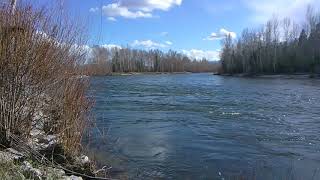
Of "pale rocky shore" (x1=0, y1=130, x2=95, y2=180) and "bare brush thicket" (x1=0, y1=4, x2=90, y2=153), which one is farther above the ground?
"bare brush thicket" (x1=0, y1=4, x2=90, y2=153)

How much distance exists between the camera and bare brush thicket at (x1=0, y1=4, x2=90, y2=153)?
28.6ft

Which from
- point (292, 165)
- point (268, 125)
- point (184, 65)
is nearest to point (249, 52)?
point (184, 65)

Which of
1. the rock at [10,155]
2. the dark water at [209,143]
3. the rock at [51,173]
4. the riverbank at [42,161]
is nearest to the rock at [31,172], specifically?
the riverbank at [42,161]

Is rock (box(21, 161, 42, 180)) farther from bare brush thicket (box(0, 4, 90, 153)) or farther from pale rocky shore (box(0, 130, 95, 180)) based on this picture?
bare brush thicket (box(0, 4, 90, 153))

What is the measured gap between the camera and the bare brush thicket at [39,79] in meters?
8.73

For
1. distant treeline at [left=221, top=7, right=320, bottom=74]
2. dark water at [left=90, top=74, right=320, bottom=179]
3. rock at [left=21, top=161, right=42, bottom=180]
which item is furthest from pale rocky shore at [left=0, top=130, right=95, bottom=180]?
distant treeline at [left=221, top=7, right=320, bottom=74]

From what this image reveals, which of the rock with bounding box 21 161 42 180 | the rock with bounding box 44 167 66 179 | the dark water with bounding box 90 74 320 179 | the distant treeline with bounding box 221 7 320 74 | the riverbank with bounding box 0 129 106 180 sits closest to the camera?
the rock with bounding box 21 161 42 180

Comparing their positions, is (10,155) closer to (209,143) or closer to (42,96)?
(42,96)

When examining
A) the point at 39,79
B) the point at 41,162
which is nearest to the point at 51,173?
the point at 41,162

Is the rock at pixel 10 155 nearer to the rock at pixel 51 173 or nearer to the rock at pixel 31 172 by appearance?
the rock at pixel 31 172

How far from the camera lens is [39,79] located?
30.3ft

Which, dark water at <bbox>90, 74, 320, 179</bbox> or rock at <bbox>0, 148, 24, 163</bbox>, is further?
dark water at <bbox>90, 74, 320, 179</bbox>

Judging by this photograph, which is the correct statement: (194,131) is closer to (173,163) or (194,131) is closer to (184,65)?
(173,163)

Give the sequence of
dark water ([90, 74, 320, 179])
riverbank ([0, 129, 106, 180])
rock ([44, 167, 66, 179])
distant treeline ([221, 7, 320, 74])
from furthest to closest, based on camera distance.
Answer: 1. distant treeline ([221, 7, 320, 74])
2. dark water ([90, 74, 320, 179])
3. rock ([44, 167, 66, 179])
4. riverbank ([0, 129, 106, 180])
